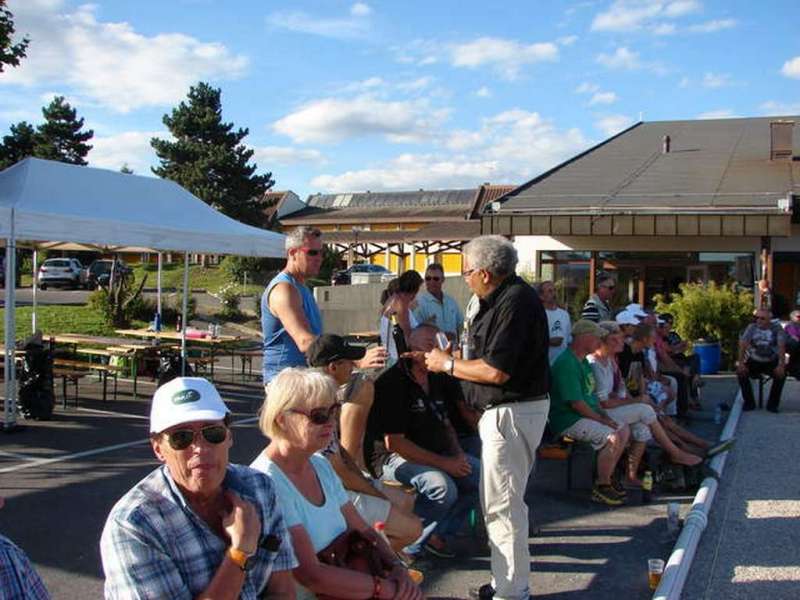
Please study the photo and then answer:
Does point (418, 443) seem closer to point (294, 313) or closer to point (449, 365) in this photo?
point (449, 365)

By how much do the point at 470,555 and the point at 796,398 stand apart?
8190 mm

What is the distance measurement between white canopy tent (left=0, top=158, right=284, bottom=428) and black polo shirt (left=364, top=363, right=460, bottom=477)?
5294mm

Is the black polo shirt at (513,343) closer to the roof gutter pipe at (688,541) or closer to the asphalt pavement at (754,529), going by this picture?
the roof gutter pipe at (688,541)

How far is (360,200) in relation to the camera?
200 ft

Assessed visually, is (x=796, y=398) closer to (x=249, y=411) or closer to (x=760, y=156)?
(x=249, y=411)

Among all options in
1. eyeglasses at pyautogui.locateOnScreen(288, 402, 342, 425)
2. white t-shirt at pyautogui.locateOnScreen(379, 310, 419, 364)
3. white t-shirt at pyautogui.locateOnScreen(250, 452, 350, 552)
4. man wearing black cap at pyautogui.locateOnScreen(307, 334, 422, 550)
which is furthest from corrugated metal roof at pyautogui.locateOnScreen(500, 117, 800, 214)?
eyeglasses at pyautogui.locateOnScreen(288, 402, 342, 425)

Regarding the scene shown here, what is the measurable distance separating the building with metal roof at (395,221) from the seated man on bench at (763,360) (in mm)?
22377

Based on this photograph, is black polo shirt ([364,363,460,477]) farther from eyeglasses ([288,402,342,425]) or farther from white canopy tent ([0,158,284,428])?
white canopy tent ([0,158,284,428])

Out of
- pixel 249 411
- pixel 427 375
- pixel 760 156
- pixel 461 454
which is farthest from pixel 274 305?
pixel 760 156

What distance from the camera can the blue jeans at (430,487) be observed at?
453 cm

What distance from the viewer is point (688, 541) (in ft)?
15.8

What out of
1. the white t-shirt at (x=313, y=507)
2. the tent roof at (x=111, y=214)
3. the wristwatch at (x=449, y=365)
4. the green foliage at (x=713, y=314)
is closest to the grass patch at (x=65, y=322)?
the tent roof at (x=111, y=214)

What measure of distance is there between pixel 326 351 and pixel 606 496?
331cm

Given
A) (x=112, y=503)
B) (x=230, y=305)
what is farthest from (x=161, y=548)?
(x=230, y=305)
